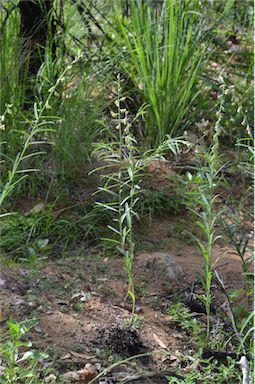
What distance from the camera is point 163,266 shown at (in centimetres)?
339

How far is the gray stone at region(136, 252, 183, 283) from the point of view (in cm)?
335

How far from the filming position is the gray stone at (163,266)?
11.0 feet

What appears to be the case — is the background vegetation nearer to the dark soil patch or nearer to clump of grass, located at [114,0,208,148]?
clump of grass, located at [114,0,208,148]

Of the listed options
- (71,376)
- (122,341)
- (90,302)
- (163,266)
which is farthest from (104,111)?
(71,376)

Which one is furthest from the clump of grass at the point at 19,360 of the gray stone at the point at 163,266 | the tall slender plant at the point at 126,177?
the gray stone at the point at 163,266

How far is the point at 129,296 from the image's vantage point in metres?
3.12

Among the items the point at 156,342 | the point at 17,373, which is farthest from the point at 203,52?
the point at 17,373

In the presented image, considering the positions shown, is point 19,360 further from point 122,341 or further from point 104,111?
point 104,111

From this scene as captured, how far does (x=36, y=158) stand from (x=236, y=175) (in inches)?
46.3

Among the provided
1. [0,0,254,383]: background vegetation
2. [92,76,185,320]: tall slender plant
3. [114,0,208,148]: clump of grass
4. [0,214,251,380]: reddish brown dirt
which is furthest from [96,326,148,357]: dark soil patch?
[114,0,208,148]: clump of grass

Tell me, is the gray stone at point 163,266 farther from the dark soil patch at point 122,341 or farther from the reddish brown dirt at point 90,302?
the dark soil patch at point 122,341

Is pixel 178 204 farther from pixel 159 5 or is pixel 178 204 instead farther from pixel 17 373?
pixel 17 373

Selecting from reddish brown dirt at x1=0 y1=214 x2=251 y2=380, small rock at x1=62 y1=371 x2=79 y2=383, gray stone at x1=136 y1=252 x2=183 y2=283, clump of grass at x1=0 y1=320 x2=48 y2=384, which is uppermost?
clump of grass at x1=0 y1=320 x2=48 y2=384

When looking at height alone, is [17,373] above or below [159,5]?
below
